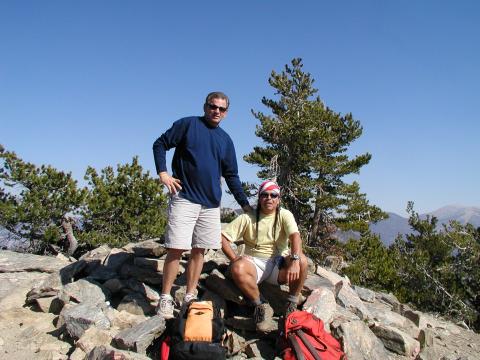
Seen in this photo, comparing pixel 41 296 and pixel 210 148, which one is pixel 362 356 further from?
pixel 41 296

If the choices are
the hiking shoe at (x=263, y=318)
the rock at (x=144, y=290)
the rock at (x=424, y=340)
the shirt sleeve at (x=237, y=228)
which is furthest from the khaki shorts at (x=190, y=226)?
the rock at (x=424, y=340)

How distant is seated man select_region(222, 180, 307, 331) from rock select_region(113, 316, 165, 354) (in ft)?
3.24

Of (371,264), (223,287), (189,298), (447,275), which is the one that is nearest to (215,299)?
(223,287)

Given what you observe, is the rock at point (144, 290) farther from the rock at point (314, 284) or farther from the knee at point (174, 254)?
Answer: the rock at point (314, 284)

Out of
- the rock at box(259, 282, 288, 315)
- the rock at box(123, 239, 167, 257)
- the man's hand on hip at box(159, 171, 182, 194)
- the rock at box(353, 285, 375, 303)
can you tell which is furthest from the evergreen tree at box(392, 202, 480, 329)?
the man's hand on hip at box(159, 171, 182, 194)

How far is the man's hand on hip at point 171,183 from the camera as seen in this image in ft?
14.4

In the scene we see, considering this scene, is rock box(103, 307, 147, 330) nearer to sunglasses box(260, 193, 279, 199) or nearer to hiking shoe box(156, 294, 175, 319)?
hiking shoe box(156, 294, 175, 319)

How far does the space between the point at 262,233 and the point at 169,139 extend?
162cm

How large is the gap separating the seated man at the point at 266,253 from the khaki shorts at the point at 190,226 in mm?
243

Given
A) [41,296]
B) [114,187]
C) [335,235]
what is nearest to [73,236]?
[114,187]

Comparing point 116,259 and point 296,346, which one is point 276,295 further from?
point 116,259

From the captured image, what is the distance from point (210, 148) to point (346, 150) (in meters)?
17.6

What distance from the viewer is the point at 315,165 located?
1898cm

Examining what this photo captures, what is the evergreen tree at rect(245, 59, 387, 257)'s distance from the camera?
1895 cm
